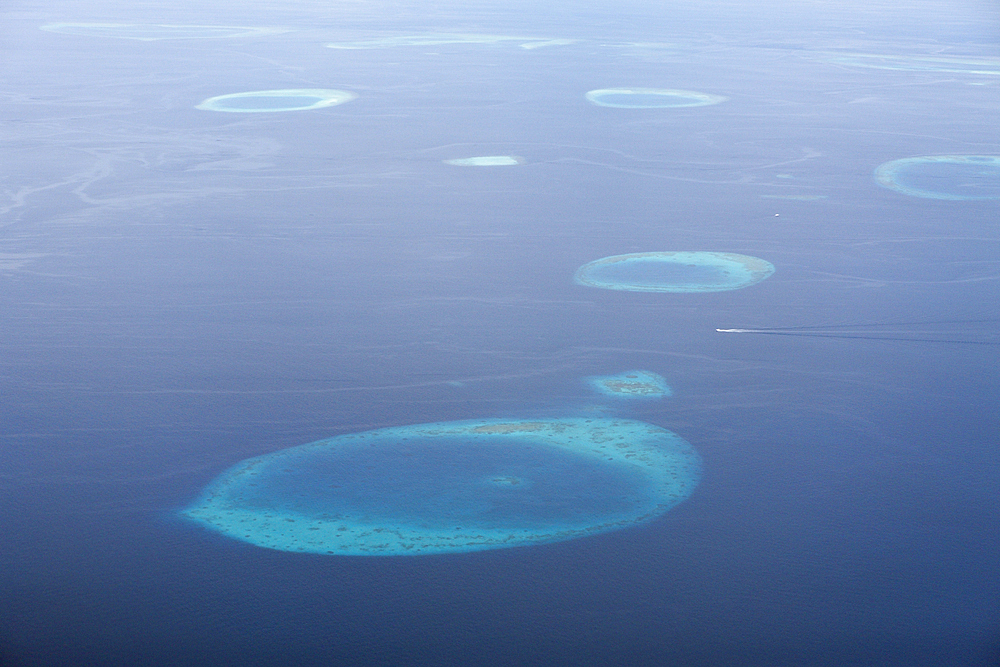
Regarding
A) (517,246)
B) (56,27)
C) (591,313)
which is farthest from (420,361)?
(56,27)

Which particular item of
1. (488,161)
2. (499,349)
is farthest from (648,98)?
(499,349)

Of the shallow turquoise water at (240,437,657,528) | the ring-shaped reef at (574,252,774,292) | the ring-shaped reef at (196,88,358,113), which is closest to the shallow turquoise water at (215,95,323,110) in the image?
the ring-shaped reef at (196,88,358,113)

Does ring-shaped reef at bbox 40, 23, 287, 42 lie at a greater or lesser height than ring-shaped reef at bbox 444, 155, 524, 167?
greater

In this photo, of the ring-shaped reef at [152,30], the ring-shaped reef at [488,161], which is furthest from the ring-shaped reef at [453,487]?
the ring-shaped reef at [152,30]

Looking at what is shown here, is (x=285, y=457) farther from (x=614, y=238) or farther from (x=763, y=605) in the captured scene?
(x=614, y=238)

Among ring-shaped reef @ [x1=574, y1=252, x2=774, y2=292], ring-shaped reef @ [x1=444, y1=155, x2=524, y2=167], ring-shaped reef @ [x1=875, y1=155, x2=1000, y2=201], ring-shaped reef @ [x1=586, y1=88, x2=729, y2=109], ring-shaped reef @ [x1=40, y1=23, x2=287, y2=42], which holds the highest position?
ring-shaped reef @ [x1=40, y1=23, x2=287, y2=42]

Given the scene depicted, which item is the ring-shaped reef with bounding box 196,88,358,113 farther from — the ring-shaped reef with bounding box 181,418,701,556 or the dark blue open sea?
the ring-shaped reef with bounding box 181,418,701,556
